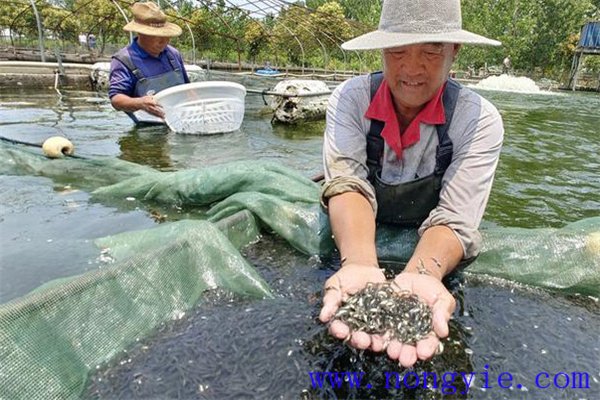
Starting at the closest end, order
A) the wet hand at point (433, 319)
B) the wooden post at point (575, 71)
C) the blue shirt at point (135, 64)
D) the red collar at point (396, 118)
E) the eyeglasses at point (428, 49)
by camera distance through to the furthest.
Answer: the wet hand at point (433, 319) < the eyeglasses at point (428, 49) < the red collar at point (396, 118) < the blue shirt at point (135, 64) < the wooden post at point (575, 71)

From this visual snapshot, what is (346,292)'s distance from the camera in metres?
1.74

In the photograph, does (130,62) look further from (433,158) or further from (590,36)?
(590,36)

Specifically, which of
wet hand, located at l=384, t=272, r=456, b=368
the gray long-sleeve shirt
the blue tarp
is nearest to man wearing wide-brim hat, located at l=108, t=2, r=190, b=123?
the gray long-sleeve shirt

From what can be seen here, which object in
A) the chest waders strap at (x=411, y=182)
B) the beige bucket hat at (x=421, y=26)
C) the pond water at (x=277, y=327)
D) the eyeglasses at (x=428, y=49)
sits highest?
the beige bucket hat at (x=421, y=26)

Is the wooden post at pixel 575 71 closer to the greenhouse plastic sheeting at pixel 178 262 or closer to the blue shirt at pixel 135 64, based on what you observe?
the blue shirt at pixel 135 64

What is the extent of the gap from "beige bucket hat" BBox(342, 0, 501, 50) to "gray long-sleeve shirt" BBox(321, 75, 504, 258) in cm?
38

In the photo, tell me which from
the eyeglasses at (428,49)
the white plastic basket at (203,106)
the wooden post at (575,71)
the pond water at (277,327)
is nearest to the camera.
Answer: the pond water at (277,327)

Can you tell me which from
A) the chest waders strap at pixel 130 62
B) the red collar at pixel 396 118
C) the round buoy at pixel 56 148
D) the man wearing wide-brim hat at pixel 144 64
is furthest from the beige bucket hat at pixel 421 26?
the chest waders strap at pixel 130 62

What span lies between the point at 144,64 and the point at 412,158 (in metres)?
5.17

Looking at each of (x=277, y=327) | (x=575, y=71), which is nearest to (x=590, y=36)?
(x=575, y=71)

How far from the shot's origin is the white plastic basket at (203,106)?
6.29 m

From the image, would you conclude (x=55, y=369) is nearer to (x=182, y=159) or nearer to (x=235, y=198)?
(x=235, y=198)

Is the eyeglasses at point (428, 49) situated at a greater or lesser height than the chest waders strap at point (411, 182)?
greater

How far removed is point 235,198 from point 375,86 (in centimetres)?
125
